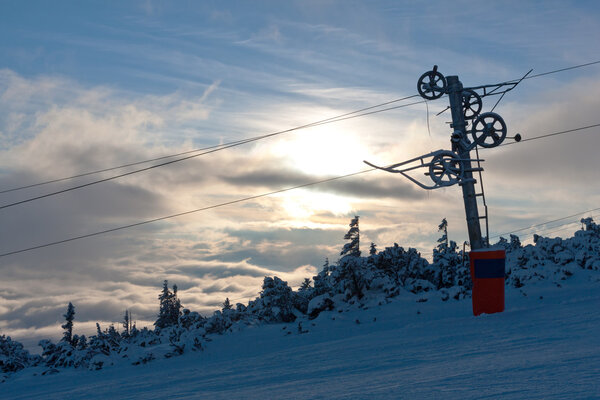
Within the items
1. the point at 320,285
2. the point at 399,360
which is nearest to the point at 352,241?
the point at 320,285

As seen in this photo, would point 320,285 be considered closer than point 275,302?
No

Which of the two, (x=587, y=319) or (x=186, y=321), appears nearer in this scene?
(x=587, y=319)

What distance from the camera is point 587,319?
38.3 feet

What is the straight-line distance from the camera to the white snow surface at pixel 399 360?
6586 millimetres

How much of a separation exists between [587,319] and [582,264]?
46.8 ft

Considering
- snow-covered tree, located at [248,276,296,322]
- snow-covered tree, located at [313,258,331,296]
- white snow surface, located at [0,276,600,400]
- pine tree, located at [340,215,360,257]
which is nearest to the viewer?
white snow surface, located at [0,276,600,400]

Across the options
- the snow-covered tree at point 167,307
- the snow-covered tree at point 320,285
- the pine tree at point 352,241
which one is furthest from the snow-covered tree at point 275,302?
the snow-covered tree at point 167,307

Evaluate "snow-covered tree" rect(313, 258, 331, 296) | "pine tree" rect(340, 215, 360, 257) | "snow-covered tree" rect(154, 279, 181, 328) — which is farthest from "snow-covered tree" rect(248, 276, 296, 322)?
"snow-covered tree" rect(154, 279, 181, 328)

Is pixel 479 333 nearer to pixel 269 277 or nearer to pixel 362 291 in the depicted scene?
pixel 362 291

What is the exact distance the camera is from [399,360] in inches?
394

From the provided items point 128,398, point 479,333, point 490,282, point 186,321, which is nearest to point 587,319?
point 479,333

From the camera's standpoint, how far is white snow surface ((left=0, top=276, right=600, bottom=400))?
6586 mm

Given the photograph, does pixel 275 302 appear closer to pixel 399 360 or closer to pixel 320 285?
pixel 320 285

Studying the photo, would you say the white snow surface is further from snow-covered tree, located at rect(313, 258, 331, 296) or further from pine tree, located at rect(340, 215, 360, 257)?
pine tree, located at rect(340, 215, 360, 257)
